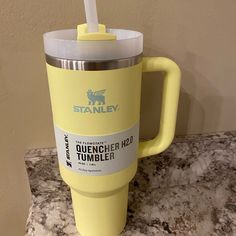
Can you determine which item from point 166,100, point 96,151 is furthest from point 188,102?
point 96,151

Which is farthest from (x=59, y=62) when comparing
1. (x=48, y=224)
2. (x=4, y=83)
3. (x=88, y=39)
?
(x=48, y=224)

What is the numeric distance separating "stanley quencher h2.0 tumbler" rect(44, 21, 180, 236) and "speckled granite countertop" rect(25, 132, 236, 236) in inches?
2.9

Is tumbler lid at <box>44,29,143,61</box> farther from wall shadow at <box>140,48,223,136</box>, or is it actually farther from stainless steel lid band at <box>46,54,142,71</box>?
wall shadow at <box>140,48,223,136</box>

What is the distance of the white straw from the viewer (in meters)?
0.32

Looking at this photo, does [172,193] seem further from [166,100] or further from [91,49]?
[91,49]

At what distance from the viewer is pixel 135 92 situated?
36 cm

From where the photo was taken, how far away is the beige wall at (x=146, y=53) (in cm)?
41

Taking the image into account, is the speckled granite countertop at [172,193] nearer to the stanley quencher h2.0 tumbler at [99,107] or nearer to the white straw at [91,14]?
the stanley quencher h2.0 tumbler at [99,107]

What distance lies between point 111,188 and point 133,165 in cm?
4

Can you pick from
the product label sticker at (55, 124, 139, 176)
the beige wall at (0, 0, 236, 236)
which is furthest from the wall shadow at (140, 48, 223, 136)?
the product label sticker at (55, 124, 139, 176)

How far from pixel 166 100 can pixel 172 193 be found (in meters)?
0.19

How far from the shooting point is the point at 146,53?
1.46 feet

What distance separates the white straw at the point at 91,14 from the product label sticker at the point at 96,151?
0.12m

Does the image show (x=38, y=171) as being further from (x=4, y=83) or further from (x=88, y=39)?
(x=88, y=39)
